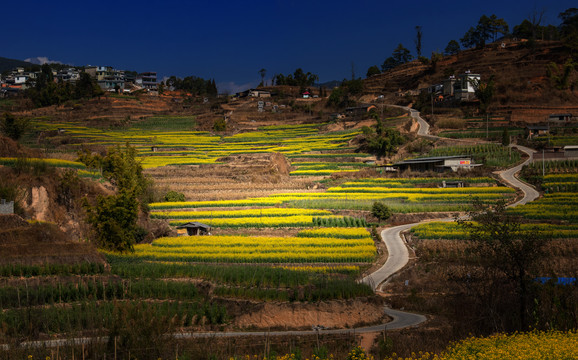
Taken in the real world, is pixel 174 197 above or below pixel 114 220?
below

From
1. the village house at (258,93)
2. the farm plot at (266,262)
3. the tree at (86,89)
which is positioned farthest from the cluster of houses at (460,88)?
the tree at (86,89)

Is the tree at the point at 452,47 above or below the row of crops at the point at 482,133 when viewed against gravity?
above

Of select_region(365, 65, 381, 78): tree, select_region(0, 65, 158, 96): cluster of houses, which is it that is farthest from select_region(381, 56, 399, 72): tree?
select_region(0, 65, 158, 96): cluster of houses

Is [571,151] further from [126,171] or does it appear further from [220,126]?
[220,126]

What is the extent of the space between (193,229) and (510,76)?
235ft

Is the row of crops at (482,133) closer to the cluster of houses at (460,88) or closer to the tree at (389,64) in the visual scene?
the cluster of houses at (460,88)

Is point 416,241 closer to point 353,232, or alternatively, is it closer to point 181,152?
point 353,232

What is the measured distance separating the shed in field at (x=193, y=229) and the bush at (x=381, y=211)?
13.8 meters

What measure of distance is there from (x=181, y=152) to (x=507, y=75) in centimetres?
5961

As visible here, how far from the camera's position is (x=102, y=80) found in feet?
447

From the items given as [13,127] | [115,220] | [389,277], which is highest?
[13,127]

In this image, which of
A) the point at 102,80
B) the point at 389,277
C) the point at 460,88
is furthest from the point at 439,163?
the point at 102,80

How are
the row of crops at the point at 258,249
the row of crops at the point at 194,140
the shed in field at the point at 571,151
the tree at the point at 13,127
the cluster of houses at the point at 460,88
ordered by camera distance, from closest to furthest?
the row of crops at the point at 258,249
the shed in field at the point at 571,151
the tree at the point at 13,127
the row of crops at the point at 194,140
the cluster of houses at the point at 460,88

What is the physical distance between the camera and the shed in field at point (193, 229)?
1572 inches
